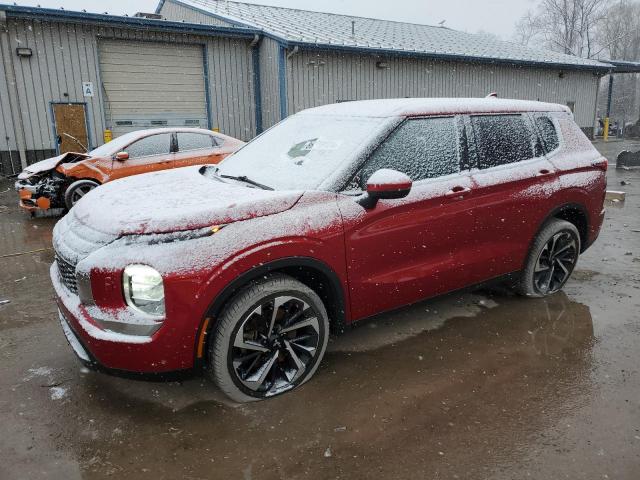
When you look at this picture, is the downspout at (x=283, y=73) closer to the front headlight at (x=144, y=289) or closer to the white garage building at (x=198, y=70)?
the white garage building at (x=198, y=70)

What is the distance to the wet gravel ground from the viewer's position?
8.05ft

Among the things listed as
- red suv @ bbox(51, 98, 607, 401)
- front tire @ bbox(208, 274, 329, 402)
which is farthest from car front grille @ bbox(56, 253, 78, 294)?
front tire @ bbox(208, 274, 329, 402)

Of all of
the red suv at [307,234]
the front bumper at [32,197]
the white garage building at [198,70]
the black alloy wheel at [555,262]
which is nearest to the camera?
the red suv at [307,234]

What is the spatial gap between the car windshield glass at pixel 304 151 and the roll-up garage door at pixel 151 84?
37.6ft

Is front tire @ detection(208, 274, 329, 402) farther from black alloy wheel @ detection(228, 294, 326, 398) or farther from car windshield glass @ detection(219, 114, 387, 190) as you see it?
car windshield glass @ detection(219, 114, 387, 190)

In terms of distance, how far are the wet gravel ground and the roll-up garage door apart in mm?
11084

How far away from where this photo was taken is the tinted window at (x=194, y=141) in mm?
8812

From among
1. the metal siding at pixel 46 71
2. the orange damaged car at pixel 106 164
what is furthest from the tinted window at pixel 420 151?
the metal siding at pixel 46 71

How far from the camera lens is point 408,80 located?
17.8m

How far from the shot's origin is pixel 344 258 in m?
3.06

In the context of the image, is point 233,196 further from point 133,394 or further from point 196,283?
point 133,394

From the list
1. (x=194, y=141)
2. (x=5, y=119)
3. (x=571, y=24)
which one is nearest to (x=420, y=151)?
(x=194, y=141)

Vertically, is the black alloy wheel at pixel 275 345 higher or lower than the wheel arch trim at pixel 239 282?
lower

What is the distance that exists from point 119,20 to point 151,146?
6660 millimetres
